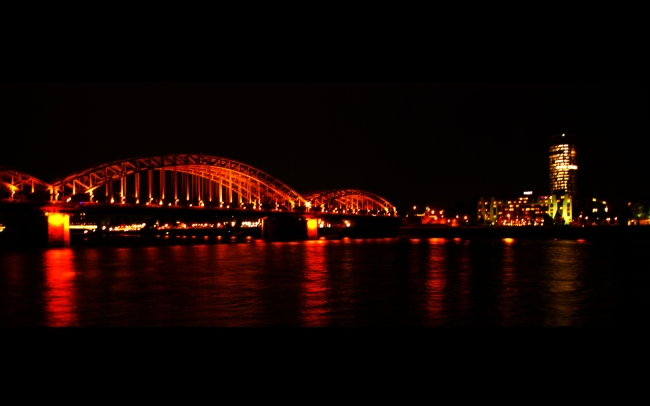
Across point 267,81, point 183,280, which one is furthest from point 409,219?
point 267,81

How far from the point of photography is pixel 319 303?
13578 millimetres

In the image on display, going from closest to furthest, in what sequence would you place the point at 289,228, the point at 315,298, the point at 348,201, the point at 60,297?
1. the point at 315,298
2. the point at 60,297
3. the point at 289,228
4. the point at 348,201

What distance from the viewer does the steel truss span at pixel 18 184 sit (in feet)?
172

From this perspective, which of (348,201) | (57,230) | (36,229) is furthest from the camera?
(348,201)

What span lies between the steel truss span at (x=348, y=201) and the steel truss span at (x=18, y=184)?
129ft

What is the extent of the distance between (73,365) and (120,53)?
8.73 feet

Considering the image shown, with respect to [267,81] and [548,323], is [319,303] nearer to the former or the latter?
[548,323]

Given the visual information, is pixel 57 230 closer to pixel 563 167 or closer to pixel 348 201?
pixel 348 201

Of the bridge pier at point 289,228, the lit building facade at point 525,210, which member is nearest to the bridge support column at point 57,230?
the bridge pier at point 289,228

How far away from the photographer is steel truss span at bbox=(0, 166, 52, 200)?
172ft

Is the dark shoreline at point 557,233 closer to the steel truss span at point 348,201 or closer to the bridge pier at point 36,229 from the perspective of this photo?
the steel truss span at point 348,201

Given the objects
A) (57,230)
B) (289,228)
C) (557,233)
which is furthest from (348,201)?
(57,230)

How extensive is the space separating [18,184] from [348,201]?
214 feet

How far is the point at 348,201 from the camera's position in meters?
109
